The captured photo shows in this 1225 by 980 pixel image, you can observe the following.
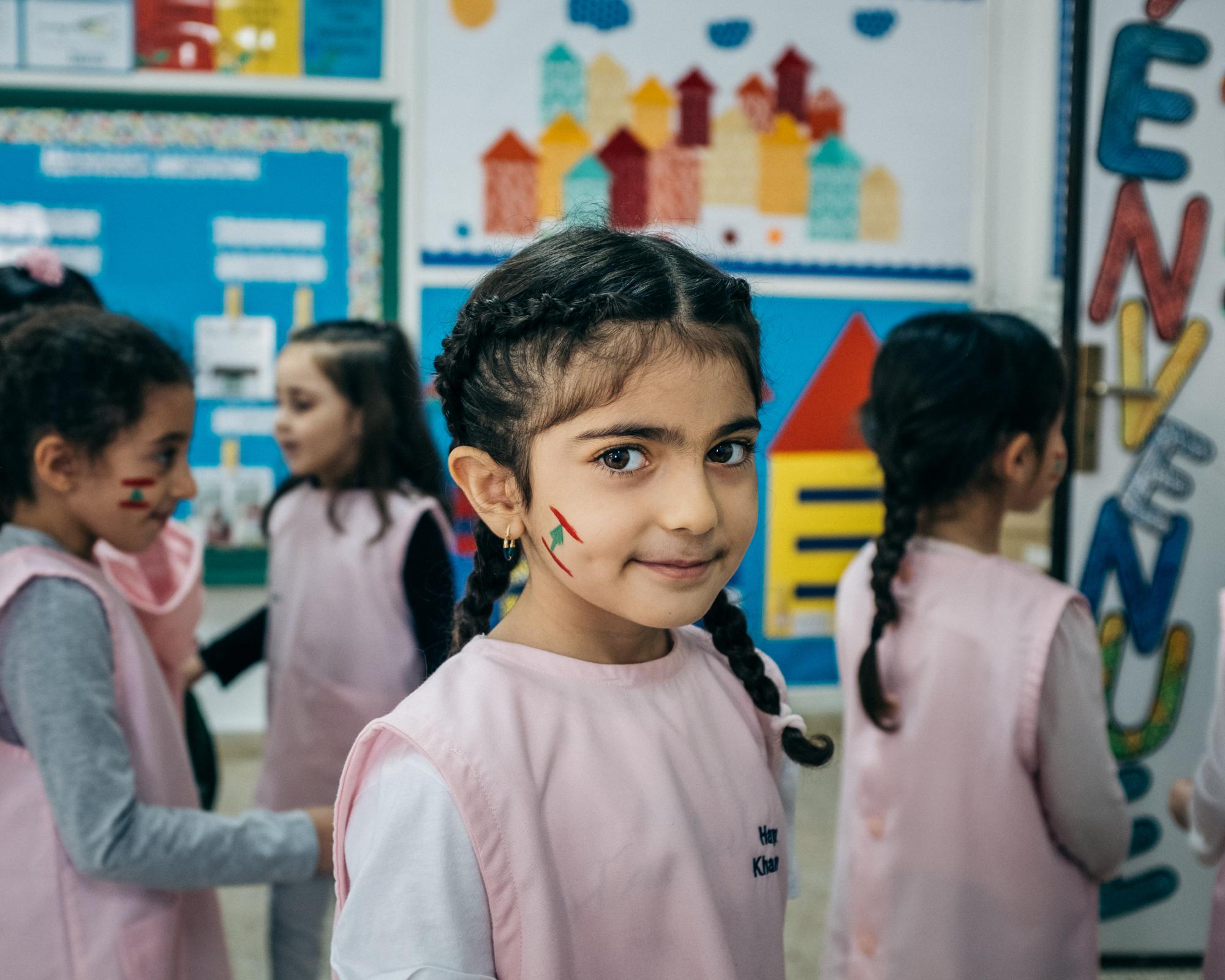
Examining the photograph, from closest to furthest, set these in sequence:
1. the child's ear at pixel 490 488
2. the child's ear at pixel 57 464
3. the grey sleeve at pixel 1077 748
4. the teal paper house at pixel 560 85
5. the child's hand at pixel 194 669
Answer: the child's ear at pixel 490 488, the child's ear at pixel 57 464, the grey sleeve at pixel 1077 748, the child's hand at pixel 194 669, the teal paper house at pixel 560 85

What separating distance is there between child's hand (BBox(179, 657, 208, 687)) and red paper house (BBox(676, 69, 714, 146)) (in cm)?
203

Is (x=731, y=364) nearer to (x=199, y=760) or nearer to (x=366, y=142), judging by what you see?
(x=199, y=760)

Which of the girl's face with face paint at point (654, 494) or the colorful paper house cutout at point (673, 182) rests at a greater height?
the colorful paper house cutout at point (673, 182)

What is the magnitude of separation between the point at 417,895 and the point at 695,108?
110 inches

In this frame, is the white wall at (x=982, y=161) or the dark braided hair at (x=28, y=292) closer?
the dark braided hair at (x=28, y=292)

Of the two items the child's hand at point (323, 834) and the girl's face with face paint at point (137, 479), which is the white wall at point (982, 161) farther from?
the child's hand at point (323, 834)

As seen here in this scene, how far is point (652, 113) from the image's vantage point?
310 cm

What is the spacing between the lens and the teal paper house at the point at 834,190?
10.4 ft

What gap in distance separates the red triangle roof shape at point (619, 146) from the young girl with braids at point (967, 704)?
1.85 m

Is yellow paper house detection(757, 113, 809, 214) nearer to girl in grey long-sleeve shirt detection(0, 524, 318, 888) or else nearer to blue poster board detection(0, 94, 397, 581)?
blue poster board detection(0, 94, 397, 581)

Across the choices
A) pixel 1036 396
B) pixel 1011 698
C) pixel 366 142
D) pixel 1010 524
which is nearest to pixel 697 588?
pixel 1011 698

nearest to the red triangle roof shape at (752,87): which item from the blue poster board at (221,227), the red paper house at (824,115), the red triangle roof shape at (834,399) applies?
the red paper house at (824,115)

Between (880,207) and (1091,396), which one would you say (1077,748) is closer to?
(1091,396)

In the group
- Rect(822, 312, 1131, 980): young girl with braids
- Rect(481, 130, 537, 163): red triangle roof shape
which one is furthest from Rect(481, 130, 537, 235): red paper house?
Rect(822, 312, 1131, 980): young girl with braids
